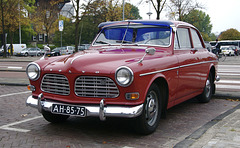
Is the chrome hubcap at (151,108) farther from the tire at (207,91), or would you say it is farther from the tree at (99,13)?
the tree at (99,13)

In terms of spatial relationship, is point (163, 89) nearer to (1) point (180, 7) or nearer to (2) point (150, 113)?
(2) point (150, 113)

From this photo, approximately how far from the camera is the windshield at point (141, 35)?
570cm

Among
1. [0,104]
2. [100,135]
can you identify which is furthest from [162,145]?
[0,104]

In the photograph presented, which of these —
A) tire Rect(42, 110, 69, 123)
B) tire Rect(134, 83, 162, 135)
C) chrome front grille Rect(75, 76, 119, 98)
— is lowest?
tire Rect(42, 110, 69, 123)

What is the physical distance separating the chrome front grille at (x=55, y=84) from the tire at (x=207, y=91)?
3.83 meters

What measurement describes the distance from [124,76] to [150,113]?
888mm

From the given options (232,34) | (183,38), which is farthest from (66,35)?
(232,34)

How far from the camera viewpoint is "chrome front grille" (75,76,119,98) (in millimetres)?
4301

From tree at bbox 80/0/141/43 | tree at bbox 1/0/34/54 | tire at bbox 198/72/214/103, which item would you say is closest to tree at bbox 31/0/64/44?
tree at bbox 1/0/34/54

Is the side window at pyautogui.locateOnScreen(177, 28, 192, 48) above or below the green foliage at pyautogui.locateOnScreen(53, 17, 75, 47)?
below

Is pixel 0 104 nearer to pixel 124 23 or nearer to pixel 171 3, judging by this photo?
pixel 124 23

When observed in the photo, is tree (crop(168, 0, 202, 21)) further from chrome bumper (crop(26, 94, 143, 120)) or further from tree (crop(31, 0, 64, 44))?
chrome bumper (crop(26, 94, 143, 120))

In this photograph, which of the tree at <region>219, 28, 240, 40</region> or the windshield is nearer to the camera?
the windshield

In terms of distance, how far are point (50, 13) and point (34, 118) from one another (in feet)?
142
